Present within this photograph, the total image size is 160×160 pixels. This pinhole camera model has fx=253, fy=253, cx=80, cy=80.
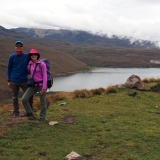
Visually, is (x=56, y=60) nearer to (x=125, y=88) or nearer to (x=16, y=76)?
(x=125, y=88)

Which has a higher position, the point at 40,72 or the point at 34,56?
the point at 34,56

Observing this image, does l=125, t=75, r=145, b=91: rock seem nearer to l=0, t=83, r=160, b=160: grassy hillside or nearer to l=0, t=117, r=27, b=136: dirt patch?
l=0, t=83, r=160, b=160: grassy hillside

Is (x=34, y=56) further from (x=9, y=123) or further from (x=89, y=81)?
(x=89, y=81)

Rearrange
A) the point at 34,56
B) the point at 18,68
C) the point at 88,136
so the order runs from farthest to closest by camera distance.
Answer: the point at 18,68 → the point at 34,56 → the point at 88,136

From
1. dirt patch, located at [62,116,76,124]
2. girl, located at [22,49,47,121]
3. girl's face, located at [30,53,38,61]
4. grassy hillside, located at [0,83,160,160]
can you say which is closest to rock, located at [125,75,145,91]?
grassy hillside, located at [0,83,160,160]

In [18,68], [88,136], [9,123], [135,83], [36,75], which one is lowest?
[88,136]

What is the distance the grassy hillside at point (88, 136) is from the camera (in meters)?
5.55

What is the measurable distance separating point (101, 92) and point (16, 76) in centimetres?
819

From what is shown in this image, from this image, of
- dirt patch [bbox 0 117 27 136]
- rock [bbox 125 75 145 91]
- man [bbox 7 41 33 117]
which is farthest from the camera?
rock [bbox 125 75 145 91]

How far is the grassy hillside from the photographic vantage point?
555cm

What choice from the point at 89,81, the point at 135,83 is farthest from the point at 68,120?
the point at 89,81

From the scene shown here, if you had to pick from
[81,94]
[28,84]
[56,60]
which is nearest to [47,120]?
[28,84]

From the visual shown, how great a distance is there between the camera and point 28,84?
7293mm

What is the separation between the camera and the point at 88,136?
683cm
